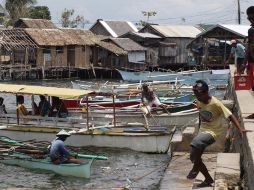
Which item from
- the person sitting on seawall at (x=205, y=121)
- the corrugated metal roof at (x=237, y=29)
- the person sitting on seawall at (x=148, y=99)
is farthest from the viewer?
the corrugated metal roof at (x=237, y=29)

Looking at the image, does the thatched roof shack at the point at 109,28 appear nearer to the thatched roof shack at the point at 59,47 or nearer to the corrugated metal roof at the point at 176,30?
the corrugated metal roof at the point at 176,30

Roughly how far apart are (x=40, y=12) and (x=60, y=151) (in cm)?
6574

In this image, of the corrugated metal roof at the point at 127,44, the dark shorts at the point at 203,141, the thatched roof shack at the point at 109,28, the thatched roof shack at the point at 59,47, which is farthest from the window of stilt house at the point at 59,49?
the dark shorts at the point at 203,141

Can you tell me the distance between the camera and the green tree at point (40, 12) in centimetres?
7574

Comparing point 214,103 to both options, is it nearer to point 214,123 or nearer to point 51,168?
point 214,123

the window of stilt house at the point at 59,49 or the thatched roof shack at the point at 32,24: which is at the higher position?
the thatched roof shack at the point at 32,24

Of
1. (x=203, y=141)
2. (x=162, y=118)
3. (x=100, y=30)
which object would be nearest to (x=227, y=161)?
(x=203, y=141)

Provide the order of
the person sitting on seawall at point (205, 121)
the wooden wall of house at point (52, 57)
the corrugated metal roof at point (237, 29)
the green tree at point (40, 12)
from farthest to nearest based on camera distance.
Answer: the green tree at point (40, 12) → the wooden wall of house at point (52, 57) → the corrugated metal roof at point (237, 29) → the person sitting on seawall at point (205, 121)

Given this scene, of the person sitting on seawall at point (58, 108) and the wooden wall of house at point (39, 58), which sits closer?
the person sitting on seawall at point (58, 108)

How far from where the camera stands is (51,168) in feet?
44.2

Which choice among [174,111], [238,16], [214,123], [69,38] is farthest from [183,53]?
[214,123]

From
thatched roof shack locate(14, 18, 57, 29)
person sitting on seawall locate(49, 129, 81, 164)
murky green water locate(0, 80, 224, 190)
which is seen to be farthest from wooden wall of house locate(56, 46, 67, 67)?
person sitting on seawall locate(49, 129, 81, 164)

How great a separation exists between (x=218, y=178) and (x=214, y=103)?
1107mm

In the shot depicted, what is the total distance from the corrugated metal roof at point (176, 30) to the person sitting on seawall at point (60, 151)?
47.5 metres
